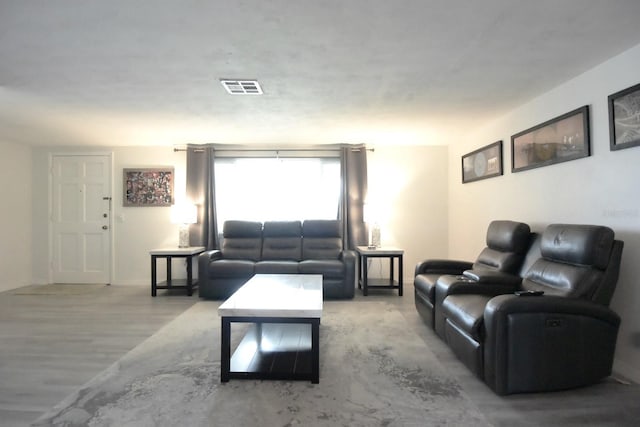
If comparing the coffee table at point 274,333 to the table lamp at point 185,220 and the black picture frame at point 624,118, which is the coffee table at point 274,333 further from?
the black picture frame at point 624,118

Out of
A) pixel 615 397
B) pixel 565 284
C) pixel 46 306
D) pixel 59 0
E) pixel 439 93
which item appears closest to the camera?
pixel 59 0

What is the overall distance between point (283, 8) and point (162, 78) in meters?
1.36

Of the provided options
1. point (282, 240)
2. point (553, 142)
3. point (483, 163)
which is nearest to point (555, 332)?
point (553, 142)

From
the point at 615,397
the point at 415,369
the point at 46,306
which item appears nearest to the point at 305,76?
the point at 415,369

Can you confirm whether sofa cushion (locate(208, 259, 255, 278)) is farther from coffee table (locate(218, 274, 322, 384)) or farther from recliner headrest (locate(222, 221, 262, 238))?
coffee table (locate(218, 274, 322, 384))

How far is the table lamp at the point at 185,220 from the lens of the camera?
451cm

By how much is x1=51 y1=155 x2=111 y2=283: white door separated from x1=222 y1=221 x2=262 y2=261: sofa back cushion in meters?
2.03

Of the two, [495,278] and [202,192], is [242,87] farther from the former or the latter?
[495,278]

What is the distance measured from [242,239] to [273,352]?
2.35 meters

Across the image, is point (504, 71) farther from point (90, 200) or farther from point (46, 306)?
point (90, 200)

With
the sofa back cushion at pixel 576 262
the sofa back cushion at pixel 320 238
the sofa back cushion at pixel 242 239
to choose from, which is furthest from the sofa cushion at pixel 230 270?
the sofa back cushion at pixel 576 262

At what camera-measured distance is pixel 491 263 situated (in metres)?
2.98

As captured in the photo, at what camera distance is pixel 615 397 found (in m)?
1.81

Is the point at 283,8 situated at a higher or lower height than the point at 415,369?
higher
